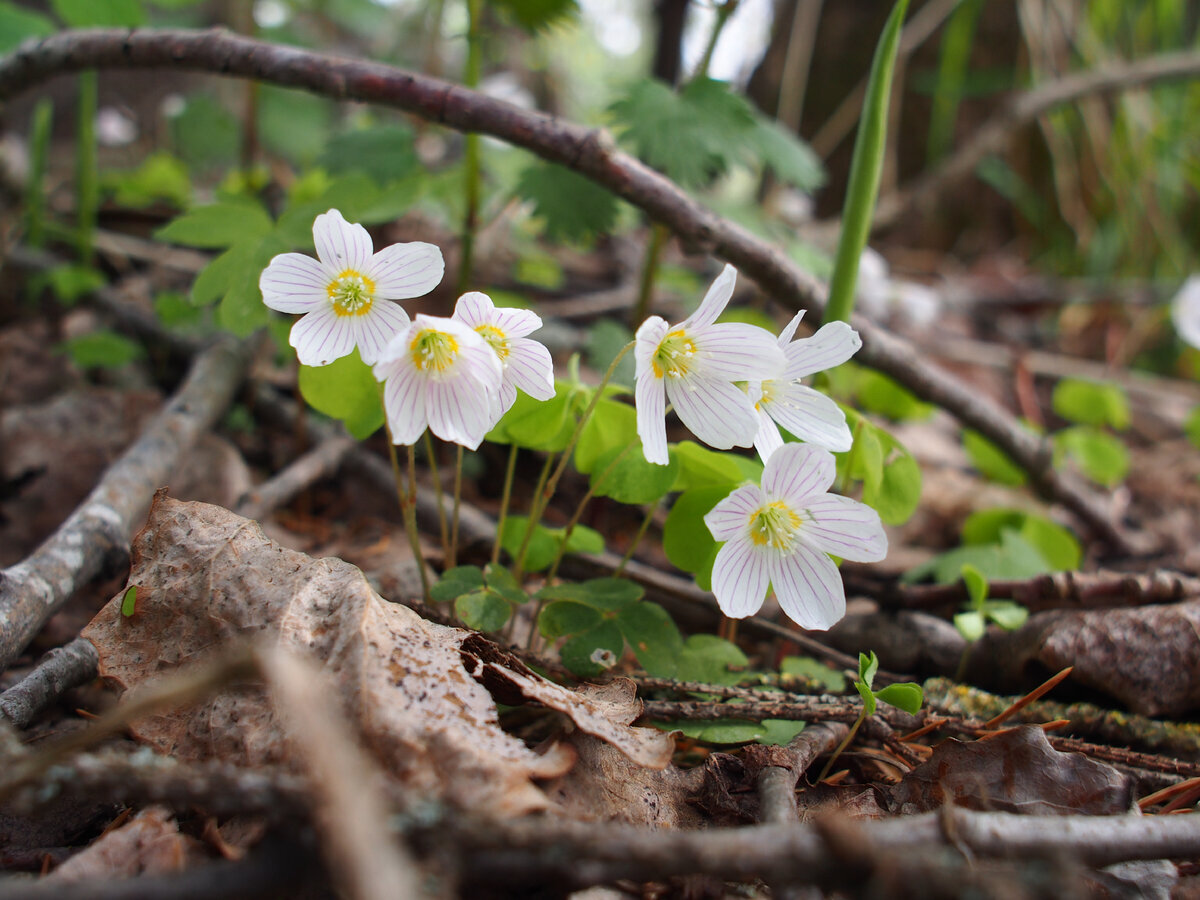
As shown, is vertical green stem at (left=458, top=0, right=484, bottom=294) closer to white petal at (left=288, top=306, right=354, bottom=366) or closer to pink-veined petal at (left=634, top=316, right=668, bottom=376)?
white petal at (left=288, top=306, right=354, bottom=366)

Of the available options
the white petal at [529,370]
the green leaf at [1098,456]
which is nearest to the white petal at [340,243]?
the white petal at [529,370]

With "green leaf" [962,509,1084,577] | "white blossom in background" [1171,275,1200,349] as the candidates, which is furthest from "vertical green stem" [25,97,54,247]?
"white blossom in background" [1171,275,1200,349]

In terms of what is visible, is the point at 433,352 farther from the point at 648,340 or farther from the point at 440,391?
Answer: the point at 648,340

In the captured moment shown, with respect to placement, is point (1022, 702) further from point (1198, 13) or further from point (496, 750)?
point (1198, 13)

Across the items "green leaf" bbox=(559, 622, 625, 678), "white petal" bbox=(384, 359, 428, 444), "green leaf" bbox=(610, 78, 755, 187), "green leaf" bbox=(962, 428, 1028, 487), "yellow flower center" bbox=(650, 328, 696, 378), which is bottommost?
"green leaf" bbox=(559, 622, 625, 678)

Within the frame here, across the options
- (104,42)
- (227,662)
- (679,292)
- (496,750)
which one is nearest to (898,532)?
(679,292)

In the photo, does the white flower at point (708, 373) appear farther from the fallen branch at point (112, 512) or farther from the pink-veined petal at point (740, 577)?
the fallen branch at point (112, 512)

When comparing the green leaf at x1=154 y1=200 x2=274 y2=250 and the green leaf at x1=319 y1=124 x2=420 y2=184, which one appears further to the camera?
the green leaf at x1=319 y1=124 x2=420 y2=184
